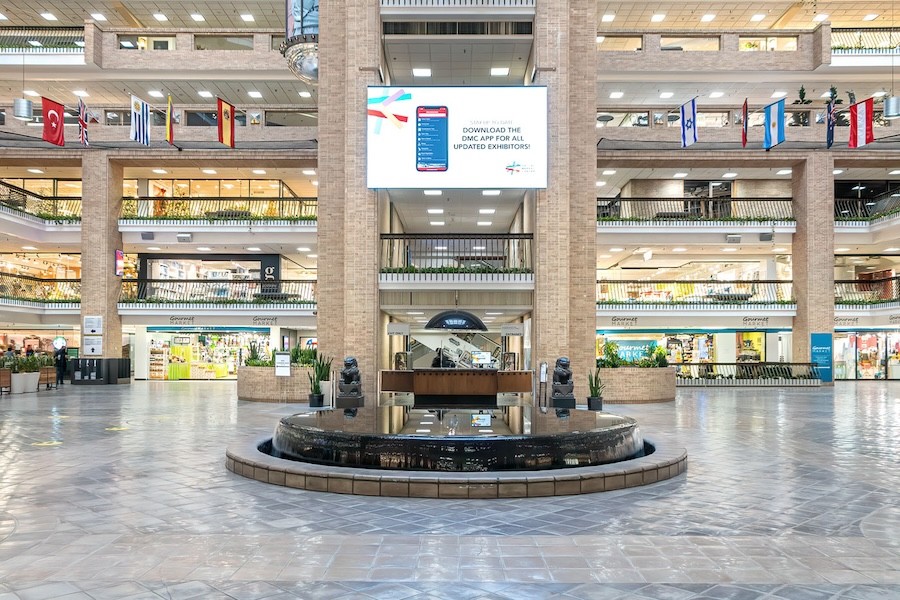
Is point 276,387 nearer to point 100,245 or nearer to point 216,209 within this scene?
point 100,245

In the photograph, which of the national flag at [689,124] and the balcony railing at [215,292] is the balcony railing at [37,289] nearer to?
the balcony railing at [215,292]

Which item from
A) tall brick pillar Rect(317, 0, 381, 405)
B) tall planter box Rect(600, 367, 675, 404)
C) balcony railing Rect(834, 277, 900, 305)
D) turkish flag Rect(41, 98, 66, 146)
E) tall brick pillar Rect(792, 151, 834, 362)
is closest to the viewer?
tall brick pillar Rect(317, 0, 381, 405)

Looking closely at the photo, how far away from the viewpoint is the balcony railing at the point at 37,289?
1068 inches

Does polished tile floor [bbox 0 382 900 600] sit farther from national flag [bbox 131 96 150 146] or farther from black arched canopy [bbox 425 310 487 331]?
national flag [bbox 131 96 150 146]

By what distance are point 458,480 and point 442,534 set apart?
1333 mm

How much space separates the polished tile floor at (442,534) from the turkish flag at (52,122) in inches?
498

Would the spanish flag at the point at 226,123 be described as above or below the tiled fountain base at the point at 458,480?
above

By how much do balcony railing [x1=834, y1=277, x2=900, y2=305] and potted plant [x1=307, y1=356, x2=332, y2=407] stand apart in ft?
72.7

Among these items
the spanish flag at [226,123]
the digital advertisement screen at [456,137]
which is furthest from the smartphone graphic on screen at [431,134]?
the spanish flag at [226,123]

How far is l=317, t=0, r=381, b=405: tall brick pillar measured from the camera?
59.1ft

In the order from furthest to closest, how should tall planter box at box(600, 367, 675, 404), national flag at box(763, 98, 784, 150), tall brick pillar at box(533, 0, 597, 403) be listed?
national flag at box(763, 98, 784, 150)
tall planter box at box(600, 367, 675, 404)
tall brick pillar at box(533, 0, 597, 403)

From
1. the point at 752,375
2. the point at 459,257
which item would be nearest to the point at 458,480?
the point at 459,257

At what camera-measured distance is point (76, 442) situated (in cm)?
1109

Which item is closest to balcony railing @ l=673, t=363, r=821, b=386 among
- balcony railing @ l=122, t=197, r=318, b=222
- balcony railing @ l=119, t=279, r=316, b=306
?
balcony railing @ l=119, t=279, r=316, b=306
